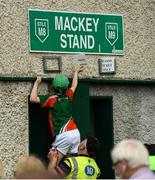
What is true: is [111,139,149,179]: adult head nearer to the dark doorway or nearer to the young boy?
the young boy

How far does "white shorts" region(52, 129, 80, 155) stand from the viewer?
27.9ft

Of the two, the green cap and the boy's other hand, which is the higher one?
the boy's other hand

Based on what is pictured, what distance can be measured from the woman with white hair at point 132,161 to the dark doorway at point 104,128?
437 cm

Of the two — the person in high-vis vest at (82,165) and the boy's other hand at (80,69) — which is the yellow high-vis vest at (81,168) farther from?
the boy's other hand at (80,69)

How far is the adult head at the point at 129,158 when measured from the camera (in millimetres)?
5039

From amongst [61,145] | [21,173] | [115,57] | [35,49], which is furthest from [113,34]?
[21,173]

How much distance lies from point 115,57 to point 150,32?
2.26ft

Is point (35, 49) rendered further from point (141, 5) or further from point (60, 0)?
point (141, 5)

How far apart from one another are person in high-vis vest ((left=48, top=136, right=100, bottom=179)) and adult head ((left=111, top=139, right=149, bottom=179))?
1402mm

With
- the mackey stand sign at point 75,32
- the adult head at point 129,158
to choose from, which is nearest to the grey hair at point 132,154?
the adult head at point 129,158

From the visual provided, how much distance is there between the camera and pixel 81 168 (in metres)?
6.60

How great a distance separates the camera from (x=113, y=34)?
9.59 meters

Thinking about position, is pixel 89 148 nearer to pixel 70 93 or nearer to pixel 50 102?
pixel 50 102

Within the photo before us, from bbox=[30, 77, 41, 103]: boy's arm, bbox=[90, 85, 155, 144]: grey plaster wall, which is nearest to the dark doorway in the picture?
bbox=[90, 85, 155, 144]: grey plaster wall
